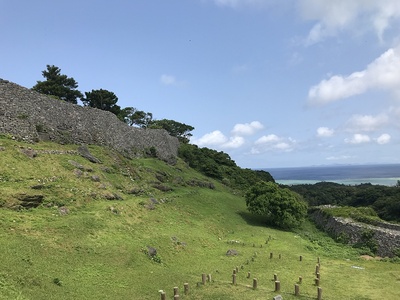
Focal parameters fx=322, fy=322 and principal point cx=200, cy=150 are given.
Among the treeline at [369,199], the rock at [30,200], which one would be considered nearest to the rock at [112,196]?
the rock at [30,200]

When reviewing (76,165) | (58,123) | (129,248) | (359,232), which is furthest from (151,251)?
(359,232)

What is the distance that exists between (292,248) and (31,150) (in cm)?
2477

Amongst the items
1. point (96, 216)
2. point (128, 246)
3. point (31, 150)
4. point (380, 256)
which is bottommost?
point (380, 256)

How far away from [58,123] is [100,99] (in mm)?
26847

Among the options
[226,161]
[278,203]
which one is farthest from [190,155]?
[278,203]

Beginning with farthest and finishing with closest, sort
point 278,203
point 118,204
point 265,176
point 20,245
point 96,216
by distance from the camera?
point 265,176 < point 278,203 < point 118,204 < point 96,216 < point 20,245

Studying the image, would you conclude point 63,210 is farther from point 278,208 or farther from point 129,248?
point 278,208

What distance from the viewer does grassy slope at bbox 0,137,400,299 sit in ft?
48.2

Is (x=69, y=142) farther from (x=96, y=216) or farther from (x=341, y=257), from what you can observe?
(x=341, y=257)

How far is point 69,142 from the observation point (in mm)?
36344

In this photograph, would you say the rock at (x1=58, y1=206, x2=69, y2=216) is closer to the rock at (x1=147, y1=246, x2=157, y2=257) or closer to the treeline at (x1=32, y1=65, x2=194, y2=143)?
the rock at (x1=147, y1=246, x2=157, y2=257)

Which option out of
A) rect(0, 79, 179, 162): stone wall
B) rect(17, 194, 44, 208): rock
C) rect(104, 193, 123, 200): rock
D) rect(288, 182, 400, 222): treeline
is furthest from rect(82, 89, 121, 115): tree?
rect(288, 182, 400, 222): treeline

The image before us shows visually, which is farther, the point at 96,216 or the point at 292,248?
the point at 292,248

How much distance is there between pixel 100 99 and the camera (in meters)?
62.7
